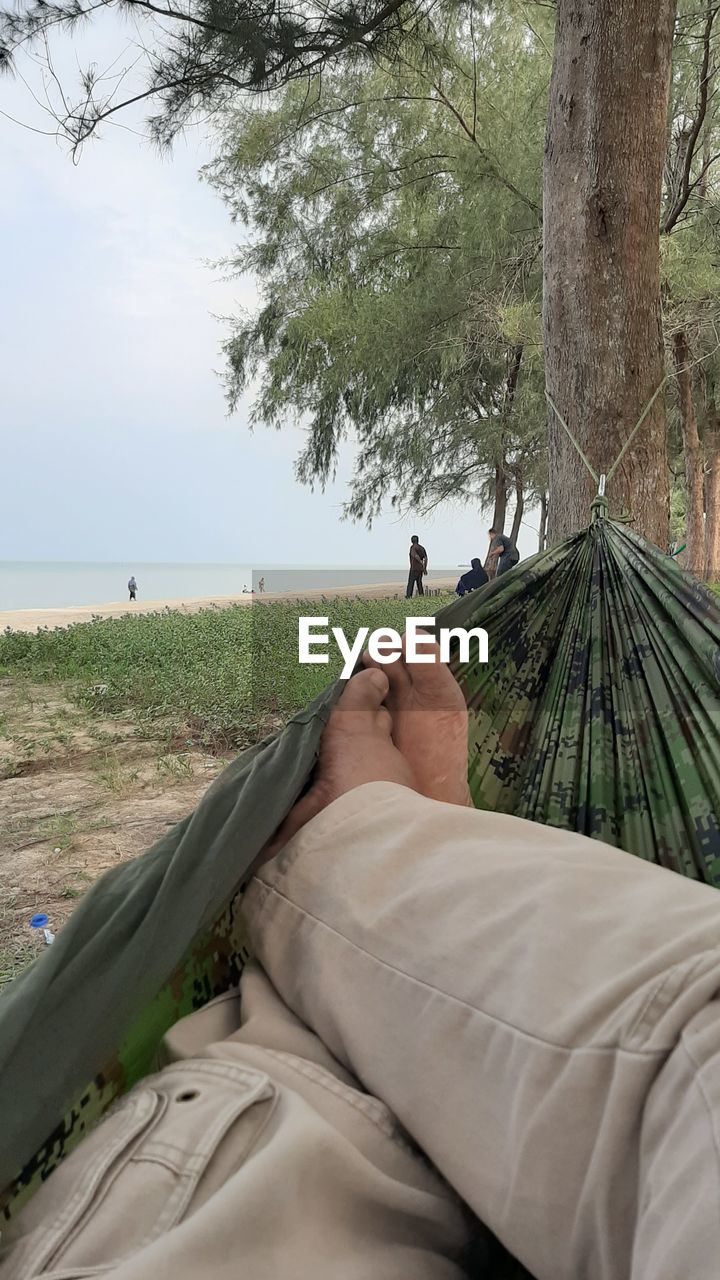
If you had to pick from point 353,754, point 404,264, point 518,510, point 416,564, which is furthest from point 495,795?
point 518,510

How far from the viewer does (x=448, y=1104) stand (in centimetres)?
60

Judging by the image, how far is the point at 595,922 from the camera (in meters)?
0.59

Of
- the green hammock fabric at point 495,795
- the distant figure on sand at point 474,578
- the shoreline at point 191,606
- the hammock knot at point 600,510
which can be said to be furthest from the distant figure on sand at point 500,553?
the green hammock fabric at point 495,795

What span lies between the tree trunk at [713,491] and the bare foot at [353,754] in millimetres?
8905

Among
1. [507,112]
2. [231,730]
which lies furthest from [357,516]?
[231,730]

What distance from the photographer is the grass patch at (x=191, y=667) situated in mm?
4250

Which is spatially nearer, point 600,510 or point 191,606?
point 600,510

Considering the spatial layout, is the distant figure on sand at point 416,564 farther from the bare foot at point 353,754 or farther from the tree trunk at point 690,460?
the bare foot at point 353,754

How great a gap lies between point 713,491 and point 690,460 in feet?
6.18

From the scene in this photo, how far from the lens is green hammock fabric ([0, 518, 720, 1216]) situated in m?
0.73

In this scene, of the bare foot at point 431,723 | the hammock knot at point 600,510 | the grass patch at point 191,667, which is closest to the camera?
the bare foot at point 431,723

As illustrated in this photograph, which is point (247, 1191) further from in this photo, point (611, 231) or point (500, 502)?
point (500, 502)

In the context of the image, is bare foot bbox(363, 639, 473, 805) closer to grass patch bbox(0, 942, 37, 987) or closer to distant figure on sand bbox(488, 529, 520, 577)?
grass patch bbox(0, 942, 37, 987)

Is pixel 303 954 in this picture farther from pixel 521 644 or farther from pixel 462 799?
pixel 521 644
